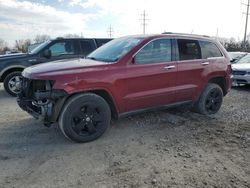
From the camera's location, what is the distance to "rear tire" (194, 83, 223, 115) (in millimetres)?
6324

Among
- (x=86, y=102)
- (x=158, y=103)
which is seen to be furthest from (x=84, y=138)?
(x=158, y=103)

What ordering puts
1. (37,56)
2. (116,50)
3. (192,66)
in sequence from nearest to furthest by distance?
(116,50) → (192,66) → (37,56)

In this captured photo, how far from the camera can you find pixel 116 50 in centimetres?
538

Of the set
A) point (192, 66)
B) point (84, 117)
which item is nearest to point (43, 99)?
point (84, 117)

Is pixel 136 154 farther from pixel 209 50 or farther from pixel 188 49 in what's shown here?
pixel 209 50

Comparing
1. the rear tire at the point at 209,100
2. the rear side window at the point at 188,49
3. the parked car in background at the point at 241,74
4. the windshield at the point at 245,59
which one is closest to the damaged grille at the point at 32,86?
the rear side window at the point at 188,49

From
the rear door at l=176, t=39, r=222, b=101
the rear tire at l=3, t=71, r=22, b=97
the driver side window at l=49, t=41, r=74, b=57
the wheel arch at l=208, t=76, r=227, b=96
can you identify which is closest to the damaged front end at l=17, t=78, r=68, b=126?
the rear door at l=176, t=39, r=222, b=101

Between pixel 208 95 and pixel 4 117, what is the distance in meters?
4.58

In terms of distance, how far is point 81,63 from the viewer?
4.94 metres

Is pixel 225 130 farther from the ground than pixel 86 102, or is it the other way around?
pixel 86 102

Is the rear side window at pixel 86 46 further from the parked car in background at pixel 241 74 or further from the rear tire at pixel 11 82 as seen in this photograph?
the parked car in background at pixel 241 74

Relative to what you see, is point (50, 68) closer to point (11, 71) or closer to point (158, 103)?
point (158, 103)

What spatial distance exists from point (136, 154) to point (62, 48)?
19.9ft

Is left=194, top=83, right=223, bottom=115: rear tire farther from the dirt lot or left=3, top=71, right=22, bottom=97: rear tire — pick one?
left=3, top=71, right=22, bottom=97: rear tire
